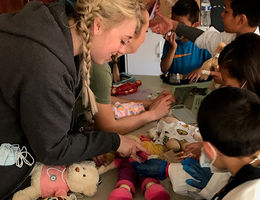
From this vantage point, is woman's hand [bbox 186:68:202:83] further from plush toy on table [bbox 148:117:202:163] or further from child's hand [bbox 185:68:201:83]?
plush toy on table [bbox 148:117:202:163]

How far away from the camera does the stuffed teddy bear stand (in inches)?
33.5

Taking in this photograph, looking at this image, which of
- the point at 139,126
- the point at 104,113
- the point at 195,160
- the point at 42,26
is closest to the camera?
the point at 42,26

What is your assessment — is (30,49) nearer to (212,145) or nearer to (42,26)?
(42,26)

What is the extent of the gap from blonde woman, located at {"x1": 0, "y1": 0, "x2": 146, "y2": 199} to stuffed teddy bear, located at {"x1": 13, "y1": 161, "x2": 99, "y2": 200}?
0.11 ft

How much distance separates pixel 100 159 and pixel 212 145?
0.48 m

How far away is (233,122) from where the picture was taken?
60cm

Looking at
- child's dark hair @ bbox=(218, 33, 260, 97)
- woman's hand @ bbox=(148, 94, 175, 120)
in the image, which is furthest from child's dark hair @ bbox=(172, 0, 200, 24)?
child's dark hair @ bbox=(218, 33, 260, 97)

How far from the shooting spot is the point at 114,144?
96 centimetres

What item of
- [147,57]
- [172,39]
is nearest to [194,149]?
[172,39]

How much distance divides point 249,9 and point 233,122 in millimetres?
884

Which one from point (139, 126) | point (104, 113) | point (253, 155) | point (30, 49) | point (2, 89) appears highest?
point (30, 49)

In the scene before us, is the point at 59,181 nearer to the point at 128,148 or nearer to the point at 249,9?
the point at 128,148

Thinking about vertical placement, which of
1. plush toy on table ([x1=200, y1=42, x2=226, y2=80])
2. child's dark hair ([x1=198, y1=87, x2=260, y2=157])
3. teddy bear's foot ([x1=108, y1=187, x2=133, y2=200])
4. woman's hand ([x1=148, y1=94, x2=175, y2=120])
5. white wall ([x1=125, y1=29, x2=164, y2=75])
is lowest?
white wall ([x1=125, y1=29, x2=164, y2=75])

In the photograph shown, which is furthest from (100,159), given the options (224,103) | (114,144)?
(224,103)
